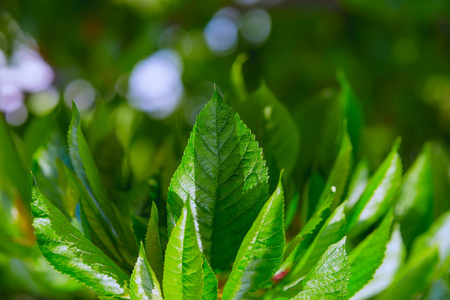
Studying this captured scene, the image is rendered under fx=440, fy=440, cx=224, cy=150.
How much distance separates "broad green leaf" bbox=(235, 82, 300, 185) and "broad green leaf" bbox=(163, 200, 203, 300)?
216 millimetres

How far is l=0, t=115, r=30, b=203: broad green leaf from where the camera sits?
0.59 m

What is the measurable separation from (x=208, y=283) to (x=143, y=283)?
54 mm

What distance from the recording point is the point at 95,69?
54.8 inches

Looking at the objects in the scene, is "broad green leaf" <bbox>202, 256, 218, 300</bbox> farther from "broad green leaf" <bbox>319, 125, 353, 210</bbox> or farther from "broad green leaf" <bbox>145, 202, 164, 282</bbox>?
"broad green leaf" <bbox>319, 125, 353, 210</bbox>

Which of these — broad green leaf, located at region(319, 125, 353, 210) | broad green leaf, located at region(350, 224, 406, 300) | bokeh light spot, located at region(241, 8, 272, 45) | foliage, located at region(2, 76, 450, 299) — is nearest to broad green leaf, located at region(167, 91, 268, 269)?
foliage, located at region(2, 76, 450, 299)

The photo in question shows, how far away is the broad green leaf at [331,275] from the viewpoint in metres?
0.37

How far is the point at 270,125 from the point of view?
55cm

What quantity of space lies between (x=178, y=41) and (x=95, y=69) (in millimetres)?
683

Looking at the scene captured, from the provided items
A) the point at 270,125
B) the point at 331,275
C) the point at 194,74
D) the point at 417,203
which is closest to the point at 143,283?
the point at 331,275

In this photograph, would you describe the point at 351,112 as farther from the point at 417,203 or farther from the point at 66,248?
the point at 66,248

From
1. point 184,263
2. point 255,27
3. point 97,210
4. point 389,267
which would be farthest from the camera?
point 255,27

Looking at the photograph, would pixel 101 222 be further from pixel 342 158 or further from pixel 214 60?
pixel 214 60

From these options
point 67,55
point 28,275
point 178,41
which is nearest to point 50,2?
point 67,55

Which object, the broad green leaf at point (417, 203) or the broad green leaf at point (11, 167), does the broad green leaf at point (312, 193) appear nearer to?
the broad green leaf at point (417, 203)
